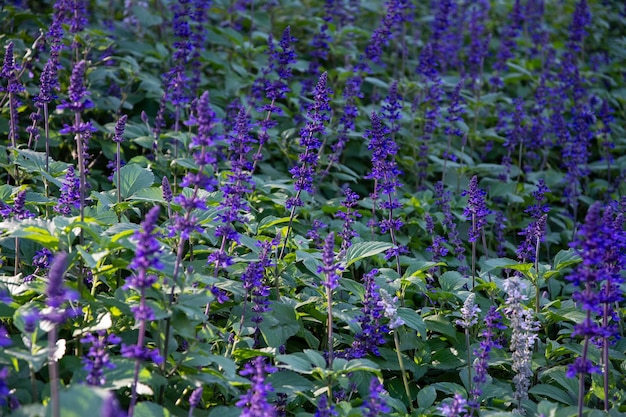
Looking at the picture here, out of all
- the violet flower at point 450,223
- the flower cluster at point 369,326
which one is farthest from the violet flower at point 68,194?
the violet flower at point 450,223

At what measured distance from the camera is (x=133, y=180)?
512 centimetres

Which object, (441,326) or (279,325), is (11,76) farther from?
(441,326)

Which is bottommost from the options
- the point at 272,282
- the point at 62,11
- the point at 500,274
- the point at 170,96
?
the point at 500,274

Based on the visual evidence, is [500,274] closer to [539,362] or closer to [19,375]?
[539,362]

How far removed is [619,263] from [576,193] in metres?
3.58

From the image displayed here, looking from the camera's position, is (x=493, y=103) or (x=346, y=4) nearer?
(x=493, y=103)

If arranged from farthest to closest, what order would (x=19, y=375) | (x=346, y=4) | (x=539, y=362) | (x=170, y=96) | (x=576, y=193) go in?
(x=346, y=4) < (x=576, y=193) < (x=170, y=96) < (x=539, y=362) < (x=19, y=375)

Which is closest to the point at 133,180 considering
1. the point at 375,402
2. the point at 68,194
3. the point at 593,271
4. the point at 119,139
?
the point at 119,139

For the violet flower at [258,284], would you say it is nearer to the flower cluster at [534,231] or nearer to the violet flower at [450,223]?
the flower cluster at [534,231]

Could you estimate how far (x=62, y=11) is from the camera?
6184 millimetres

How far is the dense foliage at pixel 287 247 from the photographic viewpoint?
12.3 feet

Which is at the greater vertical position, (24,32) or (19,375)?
(24,32)

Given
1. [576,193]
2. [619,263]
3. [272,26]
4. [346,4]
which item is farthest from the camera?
[346,4]

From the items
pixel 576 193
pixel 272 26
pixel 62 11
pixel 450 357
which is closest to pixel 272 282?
pixel 450 357
